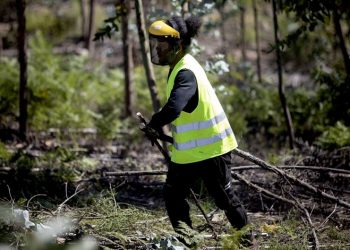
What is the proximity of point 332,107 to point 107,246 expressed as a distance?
6212 mm

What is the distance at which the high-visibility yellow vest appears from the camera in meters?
6.18

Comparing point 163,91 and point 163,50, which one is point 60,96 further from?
point 163,50

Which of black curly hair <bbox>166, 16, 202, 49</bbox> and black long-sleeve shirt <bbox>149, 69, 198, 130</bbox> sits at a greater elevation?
black curly hair <bbox>166, 16, 202, 49</bbox>

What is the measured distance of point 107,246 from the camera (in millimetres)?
6355

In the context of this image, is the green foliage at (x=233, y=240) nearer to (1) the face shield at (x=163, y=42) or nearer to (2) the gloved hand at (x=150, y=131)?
(2) the gloved hand at (x=150, y=131)

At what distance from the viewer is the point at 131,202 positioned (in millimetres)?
8438

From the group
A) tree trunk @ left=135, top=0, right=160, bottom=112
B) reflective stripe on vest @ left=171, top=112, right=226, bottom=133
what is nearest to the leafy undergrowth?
reflective stripe on vest @ left=171, top=112, right=226, bottom=133

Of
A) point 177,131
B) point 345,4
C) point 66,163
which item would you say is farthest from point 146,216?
point 345,4

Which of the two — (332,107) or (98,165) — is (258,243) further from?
(332,107)

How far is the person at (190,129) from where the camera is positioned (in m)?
6.16

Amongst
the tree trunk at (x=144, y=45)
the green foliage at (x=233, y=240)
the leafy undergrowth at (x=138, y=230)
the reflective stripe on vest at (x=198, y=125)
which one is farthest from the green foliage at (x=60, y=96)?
the green foliage at (x=233, y=240)

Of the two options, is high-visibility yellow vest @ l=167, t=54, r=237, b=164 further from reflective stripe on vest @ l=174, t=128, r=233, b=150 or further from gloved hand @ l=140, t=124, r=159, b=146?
gloved hand @ l=140, t=124, r=159, b=146

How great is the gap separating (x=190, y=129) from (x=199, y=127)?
8cm

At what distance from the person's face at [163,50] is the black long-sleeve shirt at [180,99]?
258 millimetres
